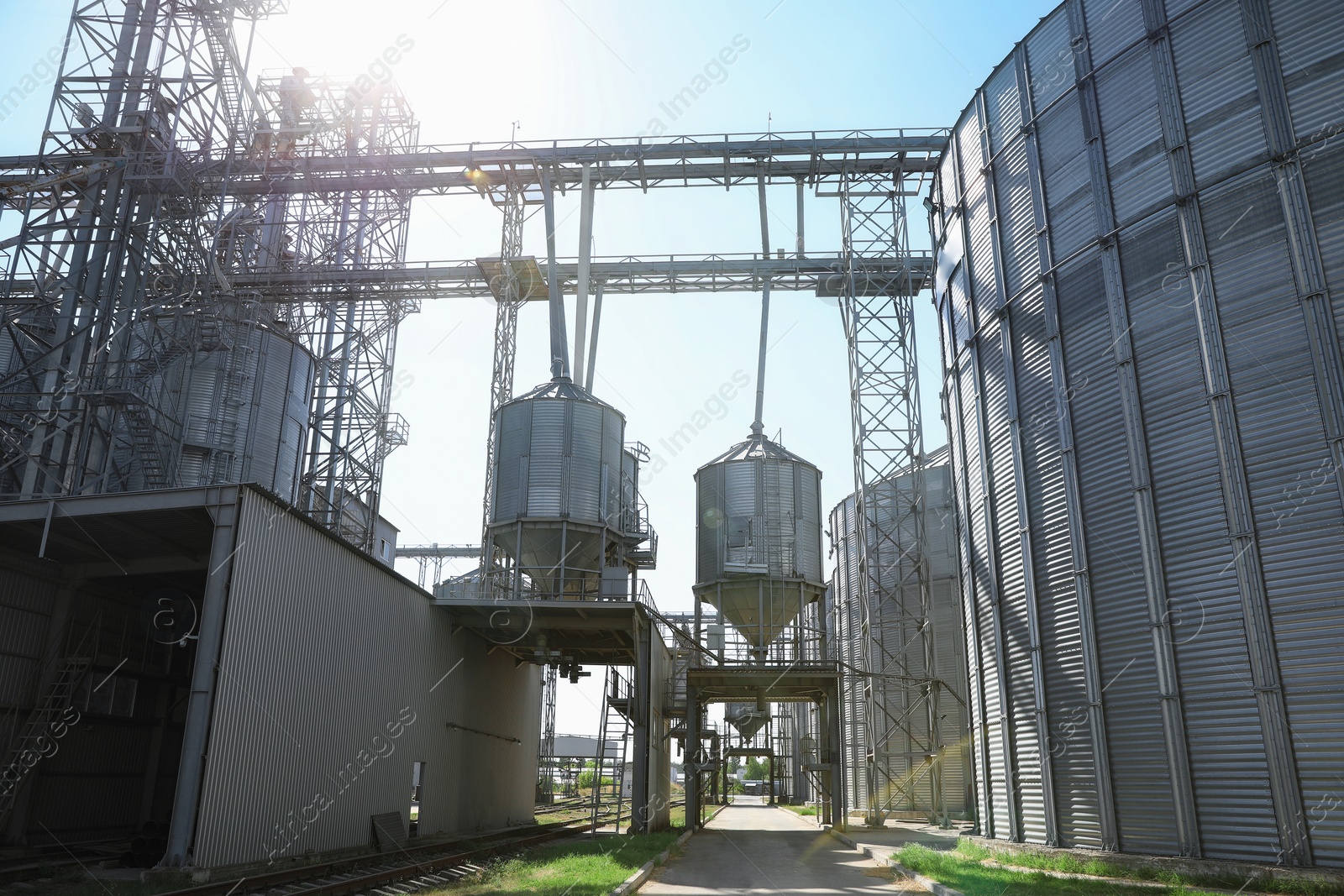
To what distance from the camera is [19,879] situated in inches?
582

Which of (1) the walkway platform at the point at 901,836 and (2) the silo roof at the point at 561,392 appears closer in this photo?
(1) the walkway platform at the point at 901,836

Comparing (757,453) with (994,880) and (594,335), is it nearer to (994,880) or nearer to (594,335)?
(594,335)

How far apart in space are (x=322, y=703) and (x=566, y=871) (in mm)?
6217

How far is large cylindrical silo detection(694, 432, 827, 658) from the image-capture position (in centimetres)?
2941

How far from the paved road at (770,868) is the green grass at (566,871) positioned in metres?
0.62

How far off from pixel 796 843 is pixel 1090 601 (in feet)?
37.7

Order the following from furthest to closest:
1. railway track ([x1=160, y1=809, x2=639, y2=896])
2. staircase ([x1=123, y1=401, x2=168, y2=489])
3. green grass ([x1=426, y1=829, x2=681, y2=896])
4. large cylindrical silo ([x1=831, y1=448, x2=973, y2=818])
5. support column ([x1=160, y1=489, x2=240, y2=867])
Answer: large cylindrical silo ([x1=831, y1=448, x2=973, y2=818]) < staircase ([x1=123, y1=401, x2=168, y2=489]) < support column ([x1=160, y1=489, x2=240, y2=867]) < railway track ([x1=160, y1=809, x2=639, y2=896]) < green grass ([x1=426, y1=829, x2=681, y2=896])

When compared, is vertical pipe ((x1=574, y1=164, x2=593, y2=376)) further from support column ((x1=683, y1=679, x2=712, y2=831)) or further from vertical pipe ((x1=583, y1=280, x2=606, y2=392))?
support column ((x1=683, y1=679, x2=712, y2=831))

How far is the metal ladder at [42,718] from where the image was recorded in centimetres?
1800

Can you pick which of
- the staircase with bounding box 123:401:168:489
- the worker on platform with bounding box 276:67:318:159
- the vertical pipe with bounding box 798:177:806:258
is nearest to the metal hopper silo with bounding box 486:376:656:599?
the staircase with bounding box 123:401:168:489

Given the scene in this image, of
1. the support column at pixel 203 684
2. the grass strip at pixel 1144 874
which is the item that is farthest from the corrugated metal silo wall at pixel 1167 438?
the support column at pixel 203 684

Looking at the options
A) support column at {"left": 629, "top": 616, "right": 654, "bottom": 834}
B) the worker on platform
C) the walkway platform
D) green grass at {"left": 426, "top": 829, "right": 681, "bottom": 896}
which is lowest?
the walkway platform

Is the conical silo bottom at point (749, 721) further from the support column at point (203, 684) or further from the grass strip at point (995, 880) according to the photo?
the support column at point (203, 684)

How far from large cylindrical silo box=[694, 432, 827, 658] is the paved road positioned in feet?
19.3
